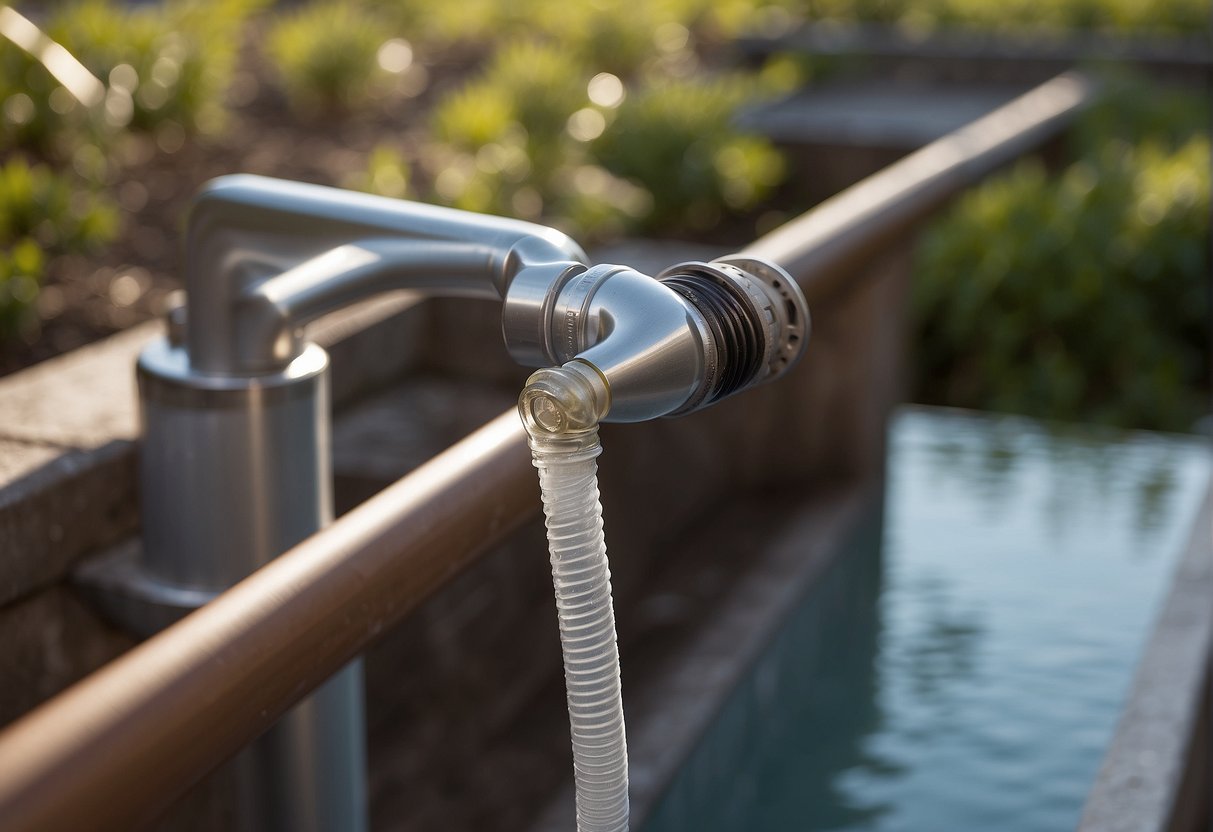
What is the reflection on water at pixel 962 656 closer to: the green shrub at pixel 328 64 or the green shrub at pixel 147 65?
the green shrub at pixel 147 65

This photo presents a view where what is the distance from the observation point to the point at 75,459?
63.3 inches

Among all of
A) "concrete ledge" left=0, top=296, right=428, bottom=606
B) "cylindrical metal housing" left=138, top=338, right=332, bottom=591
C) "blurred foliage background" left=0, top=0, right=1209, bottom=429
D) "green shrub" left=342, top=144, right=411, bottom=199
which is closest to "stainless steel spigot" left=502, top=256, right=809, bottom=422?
"cylindrical metal housing" left=138, top=338, right=332, bottom=591

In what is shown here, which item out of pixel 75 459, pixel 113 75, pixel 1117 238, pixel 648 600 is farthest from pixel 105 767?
pixel 1117 238

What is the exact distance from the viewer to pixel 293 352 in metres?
1.17

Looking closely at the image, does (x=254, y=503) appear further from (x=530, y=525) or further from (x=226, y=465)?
(x=530, y=525)

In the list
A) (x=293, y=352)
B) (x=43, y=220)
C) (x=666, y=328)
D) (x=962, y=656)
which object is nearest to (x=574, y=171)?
(x=43, y=220)

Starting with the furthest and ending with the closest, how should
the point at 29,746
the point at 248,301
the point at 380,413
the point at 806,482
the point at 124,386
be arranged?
the point at 806,482 → the point at 380,413 → the point at 124,386 → the point at 248,301 → the point at 29,746

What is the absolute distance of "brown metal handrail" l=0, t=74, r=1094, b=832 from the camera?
0.59 meters

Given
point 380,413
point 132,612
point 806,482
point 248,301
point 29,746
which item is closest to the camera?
point 29,746

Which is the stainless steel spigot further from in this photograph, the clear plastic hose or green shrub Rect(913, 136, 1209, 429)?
green shrub Rect(913, 136, 1209, 429)

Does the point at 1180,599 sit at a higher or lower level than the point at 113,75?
lower

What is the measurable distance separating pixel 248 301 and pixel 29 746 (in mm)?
602

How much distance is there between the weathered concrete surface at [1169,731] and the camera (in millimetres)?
1620

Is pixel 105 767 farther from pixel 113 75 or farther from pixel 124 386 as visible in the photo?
pixel 113 75
